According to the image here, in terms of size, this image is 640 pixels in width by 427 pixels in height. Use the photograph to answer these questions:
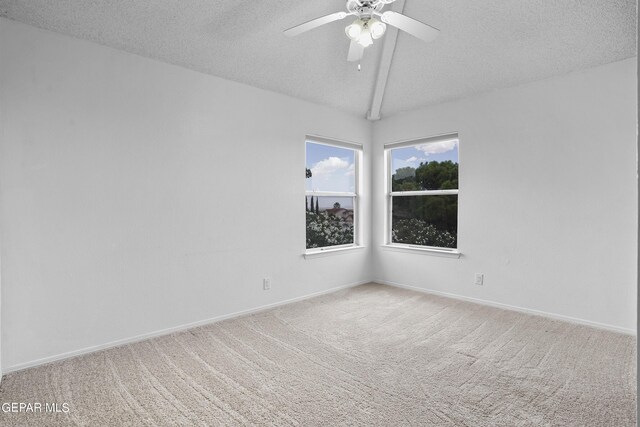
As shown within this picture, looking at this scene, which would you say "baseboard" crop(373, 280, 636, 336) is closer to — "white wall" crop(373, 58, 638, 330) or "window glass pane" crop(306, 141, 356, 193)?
"white wall" crop(373, 58, 638, 330)

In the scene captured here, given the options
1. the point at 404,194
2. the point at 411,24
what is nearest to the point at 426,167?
the point at 404,194

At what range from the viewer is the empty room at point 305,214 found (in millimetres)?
2223

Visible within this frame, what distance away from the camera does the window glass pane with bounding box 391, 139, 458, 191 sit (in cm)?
425

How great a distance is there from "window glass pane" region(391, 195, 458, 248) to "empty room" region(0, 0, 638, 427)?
0.05 m

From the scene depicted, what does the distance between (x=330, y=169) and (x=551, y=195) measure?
245 centimetres

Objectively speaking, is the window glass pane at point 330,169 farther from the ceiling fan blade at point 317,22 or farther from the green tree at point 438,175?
the ceiling fan blade at point 317,22

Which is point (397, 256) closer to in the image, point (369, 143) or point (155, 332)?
point (369, 143)

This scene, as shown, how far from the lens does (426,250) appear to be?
439 centimetres

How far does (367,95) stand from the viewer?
4348 mm

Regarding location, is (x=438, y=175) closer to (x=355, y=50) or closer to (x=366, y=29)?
(x=355, y=50)

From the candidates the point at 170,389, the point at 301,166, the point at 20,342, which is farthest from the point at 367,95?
the point at 20,342

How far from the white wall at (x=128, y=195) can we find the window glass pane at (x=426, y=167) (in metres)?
1.57

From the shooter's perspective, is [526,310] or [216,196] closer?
[216,196]

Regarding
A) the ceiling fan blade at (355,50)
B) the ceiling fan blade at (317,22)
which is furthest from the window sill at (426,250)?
the ceiling fan blade at (317,22)
